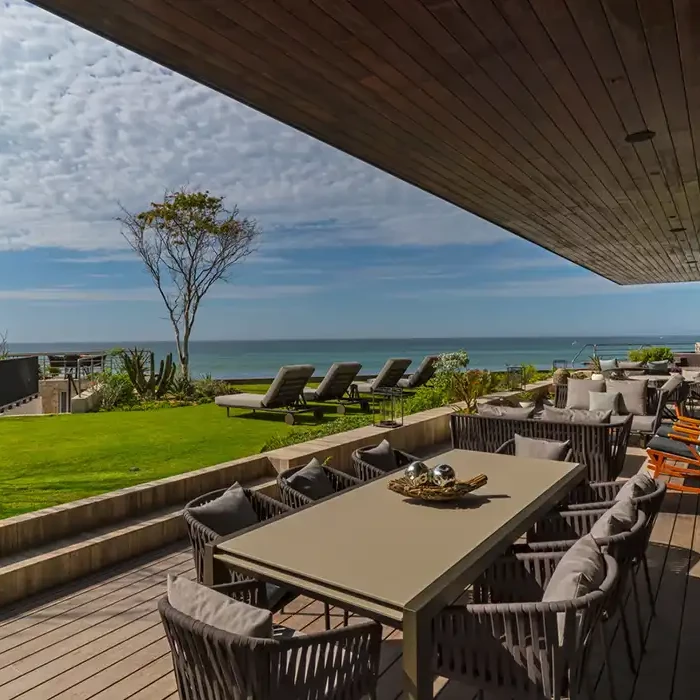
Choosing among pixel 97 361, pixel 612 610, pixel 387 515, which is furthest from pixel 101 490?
pixel 97 361

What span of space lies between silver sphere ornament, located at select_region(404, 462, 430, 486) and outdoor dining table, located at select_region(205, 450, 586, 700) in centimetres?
11

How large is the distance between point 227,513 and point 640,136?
3851 mm

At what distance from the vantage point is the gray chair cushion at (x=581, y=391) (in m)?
7.56

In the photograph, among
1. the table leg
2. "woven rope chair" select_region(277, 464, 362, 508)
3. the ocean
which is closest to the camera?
the table leg

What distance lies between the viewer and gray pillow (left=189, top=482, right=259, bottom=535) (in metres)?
2.60

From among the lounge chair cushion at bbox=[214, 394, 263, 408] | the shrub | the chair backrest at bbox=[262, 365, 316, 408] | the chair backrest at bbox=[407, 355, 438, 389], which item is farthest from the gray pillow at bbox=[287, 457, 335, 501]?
the shrub

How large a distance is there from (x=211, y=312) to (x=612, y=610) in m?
70.0

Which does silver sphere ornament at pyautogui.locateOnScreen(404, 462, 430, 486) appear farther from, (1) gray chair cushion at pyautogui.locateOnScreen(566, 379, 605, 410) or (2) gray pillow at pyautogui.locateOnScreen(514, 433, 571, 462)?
(1) gray chair cushion at pyautogui.locateOnScreen(566, 379, 605, 410)

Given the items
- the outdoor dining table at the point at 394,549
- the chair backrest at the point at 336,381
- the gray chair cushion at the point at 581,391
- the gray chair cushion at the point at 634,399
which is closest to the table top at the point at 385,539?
the outdoor dining table at the point at 394,549

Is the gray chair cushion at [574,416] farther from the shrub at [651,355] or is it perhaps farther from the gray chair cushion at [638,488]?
the shrub at [651,355]

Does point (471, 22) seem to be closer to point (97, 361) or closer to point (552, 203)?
point (552, 203)

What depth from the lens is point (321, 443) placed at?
5.35 meters

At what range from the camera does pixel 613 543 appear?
2084mm

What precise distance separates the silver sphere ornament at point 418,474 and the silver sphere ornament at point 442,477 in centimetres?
3
